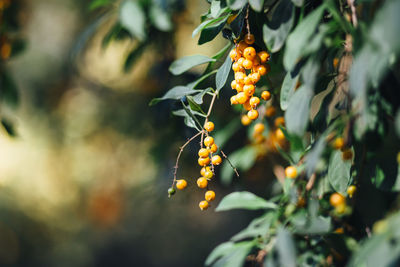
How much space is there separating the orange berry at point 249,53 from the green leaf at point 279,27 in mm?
59

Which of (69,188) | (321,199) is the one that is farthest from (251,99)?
(69,188)

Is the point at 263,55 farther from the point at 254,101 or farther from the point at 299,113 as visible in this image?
the point at 299,113

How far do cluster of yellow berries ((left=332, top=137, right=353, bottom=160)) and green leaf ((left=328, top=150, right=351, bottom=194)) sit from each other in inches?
1.9

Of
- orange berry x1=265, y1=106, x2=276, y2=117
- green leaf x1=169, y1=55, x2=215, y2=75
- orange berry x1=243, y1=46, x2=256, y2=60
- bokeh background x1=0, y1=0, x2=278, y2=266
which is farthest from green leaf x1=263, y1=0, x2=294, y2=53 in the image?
bokeh background x1=0, y1=0, x2=278, y2=266

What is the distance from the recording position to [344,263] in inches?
40.1

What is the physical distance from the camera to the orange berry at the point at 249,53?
0.86 meters

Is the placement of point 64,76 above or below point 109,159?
above

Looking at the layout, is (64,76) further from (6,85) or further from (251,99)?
(251,99)

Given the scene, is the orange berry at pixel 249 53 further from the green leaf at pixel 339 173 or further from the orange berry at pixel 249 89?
the green leaf at pixel 339 173

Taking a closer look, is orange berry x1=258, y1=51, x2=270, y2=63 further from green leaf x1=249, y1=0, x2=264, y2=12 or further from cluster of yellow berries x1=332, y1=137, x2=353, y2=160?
cluster of yellow berries x1=332, y1=137, x2=353, y2=160

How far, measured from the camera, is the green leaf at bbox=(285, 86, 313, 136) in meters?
0.68

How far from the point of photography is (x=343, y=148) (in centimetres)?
81

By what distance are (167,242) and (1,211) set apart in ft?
7.93

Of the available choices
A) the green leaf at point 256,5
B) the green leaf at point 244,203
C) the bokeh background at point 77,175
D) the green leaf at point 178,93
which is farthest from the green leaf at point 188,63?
the bokeh background at point 77,175
